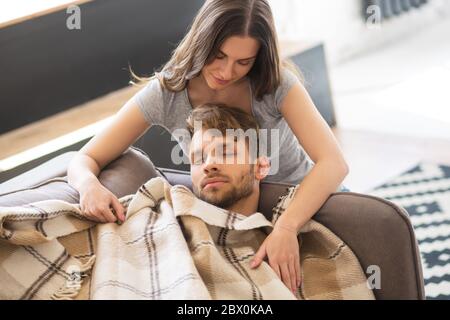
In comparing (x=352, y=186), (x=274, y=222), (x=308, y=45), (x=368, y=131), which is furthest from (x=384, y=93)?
(x=274, y=222)

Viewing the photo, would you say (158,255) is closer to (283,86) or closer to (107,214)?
(107,214)

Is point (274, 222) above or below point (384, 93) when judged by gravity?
above

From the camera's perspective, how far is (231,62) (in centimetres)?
163

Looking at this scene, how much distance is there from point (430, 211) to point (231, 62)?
1245mm

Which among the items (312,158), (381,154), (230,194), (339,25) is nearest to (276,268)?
(230,194)

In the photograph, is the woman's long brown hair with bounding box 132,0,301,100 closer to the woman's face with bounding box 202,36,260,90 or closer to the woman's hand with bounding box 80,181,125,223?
the woman's face with bounding box 202,36,260,90

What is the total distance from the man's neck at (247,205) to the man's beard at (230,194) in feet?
0.05

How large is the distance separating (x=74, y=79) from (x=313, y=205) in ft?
4.54

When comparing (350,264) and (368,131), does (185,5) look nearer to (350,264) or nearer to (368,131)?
(368,131)

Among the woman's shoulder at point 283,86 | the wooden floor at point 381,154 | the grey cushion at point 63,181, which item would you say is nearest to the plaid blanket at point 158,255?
the grey cushion at point 63,181

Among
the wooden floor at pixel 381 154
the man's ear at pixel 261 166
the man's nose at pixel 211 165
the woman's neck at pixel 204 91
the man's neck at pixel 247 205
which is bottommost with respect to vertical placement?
the wooden floor at pixel 381 154

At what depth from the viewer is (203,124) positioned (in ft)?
5.25

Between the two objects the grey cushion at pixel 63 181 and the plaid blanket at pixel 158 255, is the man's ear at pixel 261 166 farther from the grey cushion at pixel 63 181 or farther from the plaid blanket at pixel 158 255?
the grey cushion at pixel 63 181

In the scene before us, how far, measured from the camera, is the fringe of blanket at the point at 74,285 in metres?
1.39
